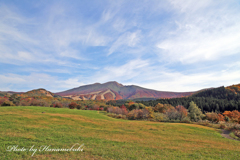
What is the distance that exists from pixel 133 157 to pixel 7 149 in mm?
8822

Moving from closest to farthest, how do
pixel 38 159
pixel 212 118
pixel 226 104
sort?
pixel 38 159, pixel 212 118, pixel 226 104

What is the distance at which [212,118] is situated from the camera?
165 ft

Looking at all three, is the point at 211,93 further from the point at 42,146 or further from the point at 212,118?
the point at 42,146

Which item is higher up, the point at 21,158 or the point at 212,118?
the point at 21,158

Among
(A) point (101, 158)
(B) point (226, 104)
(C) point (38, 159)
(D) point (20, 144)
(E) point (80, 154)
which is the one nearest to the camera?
(C) point (38, 159)

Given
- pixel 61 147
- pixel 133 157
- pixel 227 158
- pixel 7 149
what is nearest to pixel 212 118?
pixel 227 158

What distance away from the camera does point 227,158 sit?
9875 mm

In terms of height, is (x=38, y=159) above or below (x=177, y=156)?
above

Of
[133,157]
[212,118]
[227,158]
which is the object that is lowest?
[212,118]

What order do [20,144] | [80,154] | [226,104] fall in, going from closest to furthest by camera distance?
[80,154] < [20,144] < [226,104]

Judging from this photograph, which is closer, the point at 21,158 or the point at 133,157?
the point at 21,158

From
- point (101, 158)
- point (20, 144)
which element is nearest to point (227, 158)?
point (101, 158)

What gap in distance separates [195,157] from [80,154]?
29.9 ft

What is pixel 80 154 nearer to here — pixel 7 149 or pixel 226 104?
pixel 7 149
